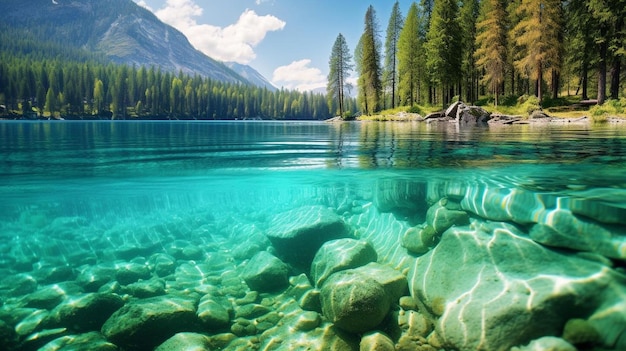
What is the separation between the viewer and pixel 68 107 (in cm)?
9994

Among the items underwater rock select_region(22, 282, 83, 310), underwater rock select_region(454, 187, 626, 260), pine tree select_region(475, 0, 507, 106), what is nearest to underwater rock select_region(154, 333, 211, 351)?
underwater rock select_region(22, 282, 83, 310)

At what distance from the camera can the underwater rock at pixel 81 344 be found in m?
4.58

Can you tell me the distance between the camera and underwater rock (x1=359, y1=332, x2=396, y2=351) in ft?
14.0

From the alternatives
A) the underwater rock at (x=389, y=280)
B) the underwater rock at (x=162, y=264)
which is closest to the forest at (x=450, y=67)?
the underwater rock at (x=389, y=280)

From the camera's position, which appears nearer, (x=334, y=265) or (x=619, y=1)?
(x=334, y=265)

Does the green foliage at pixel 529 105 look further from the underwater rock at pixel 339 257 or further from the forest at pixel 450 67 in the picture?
the underwater rock at pixel 339 257

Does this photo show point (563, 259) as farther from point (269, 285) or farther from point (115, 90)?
point (115, 90)

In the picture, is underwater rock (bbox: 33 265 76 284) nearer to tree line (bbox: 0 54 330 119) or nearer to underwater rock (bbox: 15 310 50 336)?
underwater rock (bbox: 15 310 50 336)

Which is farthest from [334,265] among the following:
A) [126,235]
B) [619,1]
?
[619,1]

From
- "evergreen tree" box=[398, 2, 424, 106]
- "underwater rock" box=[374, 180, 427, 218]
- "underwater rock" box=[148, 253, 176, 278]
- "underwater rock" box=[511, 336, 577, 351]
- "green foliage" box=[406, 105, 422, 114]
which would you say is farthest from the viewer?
"evergreen tree" box=[398, 2, 424, 106]

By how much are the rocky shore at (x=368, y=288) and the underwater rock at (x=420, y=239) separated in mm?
23

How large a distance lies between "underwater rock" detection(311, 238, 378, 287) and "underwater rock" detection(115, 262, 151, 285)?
329 centimetres

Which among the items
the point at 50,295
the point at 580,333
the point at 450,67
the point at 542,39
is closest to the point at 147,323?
the point at 50,295

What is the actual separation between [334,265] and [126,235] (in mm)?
6587
